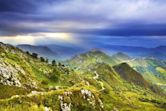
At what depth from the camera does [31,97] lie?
15512cm

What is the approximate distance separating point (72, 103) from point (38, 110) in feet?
Answer: 132

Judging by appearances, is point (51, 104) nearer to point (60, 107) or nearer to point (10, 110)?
point (60, 107)

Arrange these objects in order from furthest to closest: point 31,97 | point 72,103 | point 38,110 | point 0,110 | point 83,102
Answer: point 83,102
point 72,103
point 31,97
point 38,110
point 0,110

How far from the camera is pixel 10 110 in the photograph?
135250 mm

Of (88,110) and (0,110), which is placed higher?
(0,110)

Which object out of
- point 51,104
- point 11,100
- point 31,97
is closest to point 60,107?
point 51,104

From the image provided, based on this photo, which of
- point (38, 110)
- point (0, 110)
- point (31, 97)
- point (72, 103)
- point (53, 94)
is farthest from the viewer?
point (72, 103)

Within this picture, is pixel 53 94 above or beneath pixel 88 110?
above

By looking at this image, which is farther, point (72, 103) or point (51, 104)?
point (72, 103)

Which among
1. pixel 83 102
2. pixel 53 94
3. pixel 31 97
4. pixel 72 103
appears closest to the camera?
pixel 31 97

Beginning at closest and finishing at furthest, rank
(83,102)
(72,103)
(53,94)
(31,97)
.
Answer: (31,97)
(53,94)
(72,103)
(83,102)

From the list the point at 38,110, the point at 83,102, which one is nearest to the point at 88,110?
the point at 83,102

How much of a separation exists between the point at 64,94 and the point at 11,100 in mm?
39339

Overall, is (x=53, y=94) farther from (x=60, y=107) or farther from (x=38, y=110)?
(x=38, y=110)
